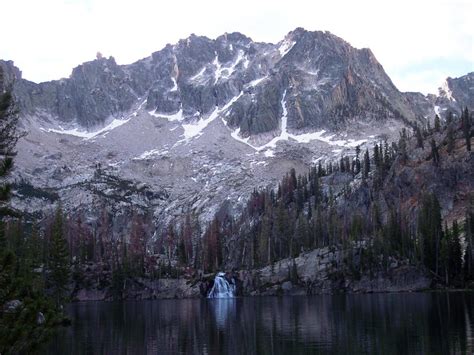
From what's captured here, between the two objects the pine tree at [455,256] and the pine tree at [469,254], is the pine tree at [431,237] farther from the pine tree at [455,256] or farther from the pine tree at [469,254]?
the pine tree at [469,254]

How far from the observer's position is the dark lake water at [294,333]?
4731cm

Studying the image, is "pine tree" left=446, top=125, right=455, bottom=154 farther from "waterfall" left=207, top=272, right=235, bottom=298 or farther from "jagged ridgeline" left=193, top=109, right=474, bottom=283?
"waterfall" left=207, top=272, right=235, bottom=298

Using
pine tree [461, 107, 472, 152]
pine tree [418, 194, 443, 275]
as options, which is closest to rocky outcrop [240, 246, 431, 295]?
pine tree [418, 194, 443, 275]

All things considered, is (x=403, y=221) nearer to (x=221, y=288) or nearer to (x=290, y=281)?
(x=290, y=281)

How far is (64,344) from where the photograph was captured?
58.8 metres

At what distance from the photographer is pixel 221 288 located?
522 feet

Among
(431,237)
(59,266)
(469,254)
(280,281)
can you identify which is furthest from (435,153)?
(59,266)

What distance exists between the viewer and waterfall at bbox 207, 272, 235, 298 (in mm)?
157875

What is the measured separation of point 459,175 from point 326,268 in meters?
53.1

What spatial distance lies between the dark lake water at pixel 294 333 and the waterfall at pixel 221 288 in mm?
73132

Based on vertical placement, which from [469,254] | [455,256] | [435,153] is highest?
[435,153]

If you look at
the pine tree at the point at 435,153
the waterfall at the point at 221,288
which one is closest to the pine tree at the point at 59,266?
the waterfall at the point at 221,288

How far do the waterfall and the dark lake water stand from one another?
73132mm

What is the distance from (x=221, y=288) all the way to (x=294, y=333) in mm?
102297
